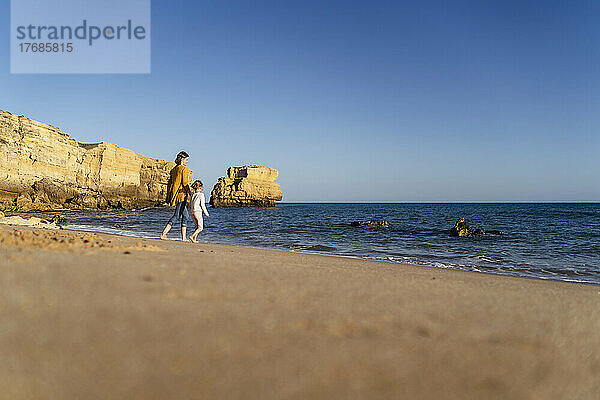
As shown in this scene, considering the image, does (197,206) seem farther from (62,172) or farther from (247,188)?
(247,188)

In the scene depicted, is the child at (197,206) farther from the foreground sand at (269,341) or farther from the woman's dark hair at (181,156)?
the foreground sand at (269,341)

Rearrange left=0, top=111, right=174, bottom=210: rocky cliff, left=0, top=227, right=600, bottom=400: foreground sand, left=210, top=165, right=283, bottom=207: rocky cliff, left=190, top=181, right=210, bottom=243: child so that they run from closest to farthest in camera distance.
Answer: left=0, top=227, right=600, bottom=400: foreground sand < left=190, top=181, right=210, bottom=243: child < left=0, top=111, right=174, bottom=210: rocky cliff < left=210, top=165, right=283, bottom=207: rocky cliff

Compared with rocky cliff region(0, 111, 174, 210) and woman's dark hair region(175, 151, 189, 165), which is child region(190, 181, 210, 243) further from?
rocky cliff region(0, 111, 174, 210)

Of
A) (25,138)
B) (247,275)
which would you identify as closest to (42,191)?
(25,138)

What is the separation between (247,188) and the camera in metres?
77.0

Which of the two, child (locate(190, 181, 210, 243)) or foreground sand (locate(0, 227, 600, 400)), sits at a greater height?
child (locate(190, 181, 210, 243))

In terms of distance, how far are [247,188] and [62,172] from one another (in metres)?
38.1

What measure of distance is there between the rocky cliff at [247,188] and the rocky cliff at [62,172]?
19.7 m

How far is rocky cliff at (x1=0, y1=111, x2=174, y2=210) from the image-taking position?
120 feet

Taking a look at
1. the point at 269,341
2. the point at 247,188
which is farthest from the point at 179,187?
the point at 247,188

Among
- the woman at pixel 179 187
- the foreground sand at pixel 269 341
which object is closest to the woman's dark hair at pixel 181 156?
the woman at pixel 179 187

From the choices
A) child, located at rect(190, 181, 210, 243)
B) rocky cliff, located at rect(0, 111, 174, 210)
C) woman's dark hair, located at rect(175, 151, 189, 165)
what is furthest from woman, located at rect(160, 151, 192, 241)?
rocky cliff, located at rect(0, 111, 174, 210)

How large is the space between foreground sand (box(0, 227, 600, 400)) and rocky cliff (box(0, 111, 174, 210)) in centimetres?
4241

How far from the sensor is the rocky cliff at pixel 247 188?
77000 mm
